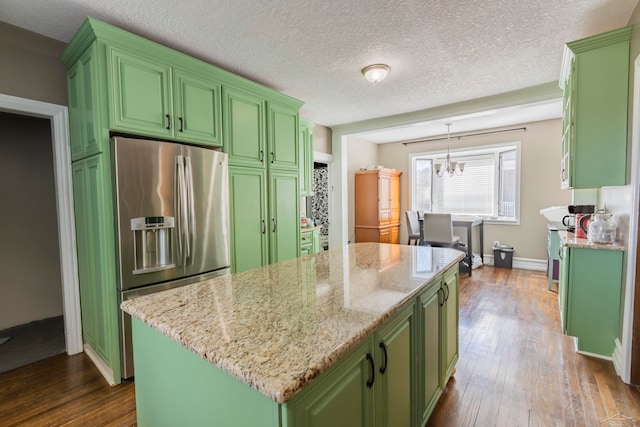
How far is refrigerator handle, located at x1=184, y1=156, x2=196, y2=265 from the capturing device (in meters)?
2.31

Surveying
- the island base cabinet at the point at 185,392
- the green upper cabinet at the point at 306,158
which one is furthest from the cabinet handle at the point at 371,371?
the green upper cabinet at the point at 306,158

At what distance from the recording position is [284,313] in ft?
3.52

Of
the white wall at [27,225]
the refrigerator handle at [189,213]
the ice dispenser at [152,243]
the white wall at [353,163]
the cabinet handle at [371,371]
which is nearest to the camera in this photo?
the cabinet handle at [371,371]

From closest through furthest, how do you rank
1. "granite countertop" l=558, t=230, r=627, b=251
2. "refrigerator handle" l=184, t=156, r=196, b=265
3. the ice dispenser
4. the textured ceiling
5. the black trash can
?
the textured ceiling < the ice dispenser < "granite countertop" l=558, t=230, r=627, b=251 < "refrigerator handle" l=184, t=156, r=196, b=265 < the black trash can

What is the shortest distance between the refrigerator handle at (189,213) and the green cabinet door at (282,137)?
971 mm

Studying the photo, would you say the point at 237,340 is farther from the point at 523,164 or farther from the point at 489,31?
the point at 523,164

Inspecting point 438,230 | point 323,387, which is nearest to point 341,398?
point 323,387

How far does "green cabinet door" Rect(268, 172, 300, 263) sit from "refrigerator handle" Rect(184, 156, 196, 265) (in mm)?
922

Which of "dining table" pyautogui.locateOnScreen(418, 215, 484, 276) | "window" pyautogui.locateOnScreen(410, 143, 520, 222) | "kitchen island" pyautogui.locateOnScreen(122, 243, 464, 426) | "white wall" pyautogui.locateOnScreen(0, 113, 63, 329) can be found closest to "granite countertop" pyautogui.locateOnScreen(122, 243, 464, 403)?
"kitchen island" pyautogui.locateOnScreen(122, 243, 464, 426)

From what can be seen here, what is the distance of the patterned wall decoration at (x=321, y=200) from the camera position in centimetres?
562

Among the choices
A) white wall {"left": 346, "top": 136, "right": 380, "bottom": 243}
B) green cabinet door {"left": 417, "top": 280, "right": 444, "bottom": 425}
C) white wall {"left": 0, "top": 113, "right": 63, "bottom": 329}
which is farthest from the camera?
white wall {"left": 346, "top": 136, "right": 380, "bottom": 243}

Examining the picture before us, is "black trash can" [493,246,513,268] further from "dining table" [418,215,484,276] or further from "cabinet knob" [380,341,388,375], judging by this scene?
"cabinet knob" [380,341,388,375]

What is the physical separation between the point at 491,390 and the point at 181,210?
2.50 meters

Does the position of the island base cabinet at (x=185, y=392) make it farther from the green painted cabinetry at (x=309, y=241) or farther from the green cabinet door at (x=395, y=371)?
the green painted cabinetry at (x=309, y=241)
